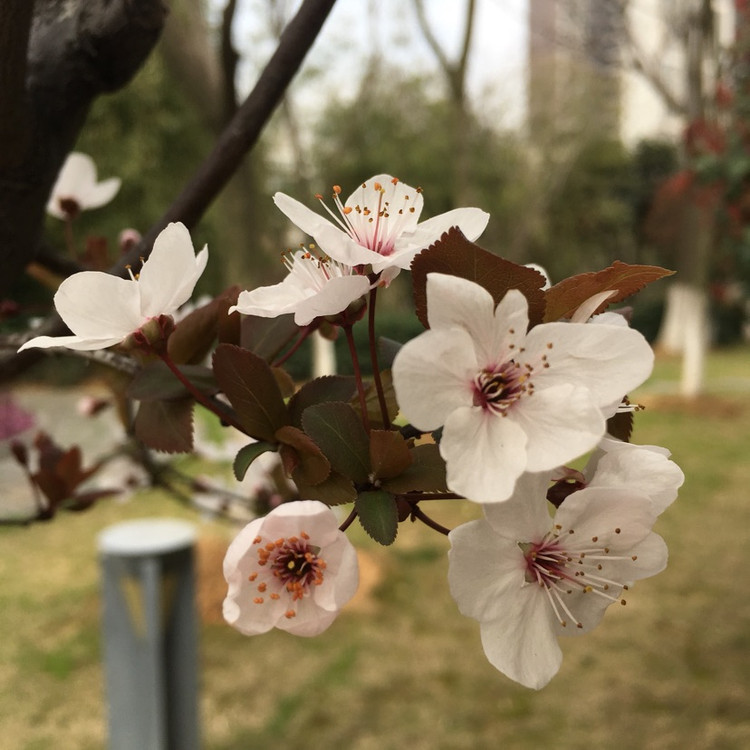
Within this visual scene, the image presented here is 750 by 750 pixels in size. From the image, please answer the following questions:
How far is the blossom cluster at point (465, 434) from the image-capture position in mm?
277

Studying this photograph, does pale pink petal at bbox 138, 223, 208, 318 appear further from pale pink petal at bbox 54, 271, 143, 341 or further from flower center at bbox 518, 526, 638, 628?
flower center at bbox 518, 526, 638, 628

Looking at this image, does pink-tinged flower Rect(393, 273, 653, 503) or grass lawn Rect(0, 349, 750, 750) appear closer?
pink-tinged flower Rect(393, 273, 653, 503)

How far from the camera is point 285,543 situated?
32 cm

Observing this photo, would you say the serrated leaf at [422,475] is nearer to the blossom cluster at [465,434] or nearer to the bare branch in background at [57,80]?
the blossom cluster at [465,434]

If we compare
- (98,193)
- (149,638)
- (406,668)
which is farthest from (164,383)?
(406,668)

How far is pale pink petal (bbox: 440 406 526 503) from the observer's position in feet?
0.85

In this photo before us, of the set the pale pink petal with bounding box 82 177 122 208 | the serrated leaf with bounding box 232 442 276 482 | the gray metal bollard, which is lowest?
the gray metal bollard

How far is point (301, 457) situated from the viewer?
36cm

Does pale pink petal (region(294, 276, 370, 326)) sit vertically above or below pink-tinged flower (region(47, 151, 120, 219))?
below

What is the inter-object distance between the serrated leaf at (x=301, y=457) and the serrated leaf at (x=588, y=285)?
12 cm

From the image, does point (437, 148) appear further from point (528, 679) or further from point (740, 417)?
point (528, 679)

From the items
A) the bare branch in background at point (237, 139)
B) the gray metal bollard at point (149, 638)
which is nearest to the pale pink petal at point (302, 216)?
the bare branch in background at point (237, 139)

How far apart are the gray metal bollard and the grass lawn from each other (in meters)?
0.53

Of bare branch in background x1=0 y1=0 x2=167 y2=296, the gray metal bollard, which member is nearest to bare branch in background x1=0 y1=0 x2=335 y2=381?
bare branch in background x1=0 y1=0 x2=167 y2=296
